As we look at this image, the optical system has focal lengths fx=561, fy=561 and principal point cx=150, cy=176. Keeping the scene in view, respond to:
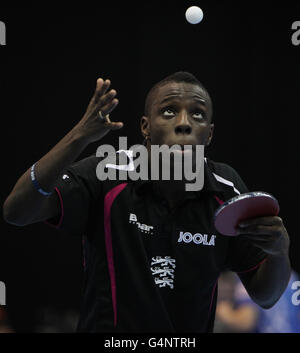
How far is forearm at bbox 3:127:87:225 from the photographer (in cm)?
166

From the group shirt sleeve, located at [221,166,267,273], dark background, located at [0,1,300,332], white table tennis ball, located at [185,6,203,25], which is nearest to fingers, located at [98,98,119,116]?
shirt sleeve, located at [221,166,267,273]

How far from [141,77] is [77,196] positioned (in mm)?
2652

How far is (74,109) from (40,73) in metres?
0.39

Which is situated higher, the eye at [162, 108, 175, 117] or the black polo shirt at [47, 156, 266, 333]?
the eye at [162, 108, 175, 117]

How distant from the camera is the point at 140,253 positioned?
6.35ft

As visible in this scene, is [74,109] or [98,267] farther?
[74,109]

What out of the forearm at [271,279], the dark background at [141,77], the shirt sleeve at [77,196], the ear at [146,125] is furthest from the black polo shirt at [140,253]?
the dark background at [141,77]

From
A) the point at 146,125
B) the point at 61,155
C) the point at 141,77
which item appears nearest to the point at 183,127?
the point at 146,125

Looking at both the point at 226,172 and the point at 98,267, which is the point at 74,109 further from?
the point at 98,267

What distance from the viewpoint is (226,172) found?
227 centimetres

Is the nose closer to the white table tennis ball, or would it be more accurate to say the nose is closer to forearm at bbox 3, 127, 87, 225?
forearm at bbox 3, 127, 87, 225

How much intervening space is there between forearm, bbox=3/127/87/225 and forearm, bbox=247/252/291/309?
0.82m

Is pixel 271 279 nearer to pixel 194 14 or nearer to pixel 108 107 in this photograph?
pixel 108 107
